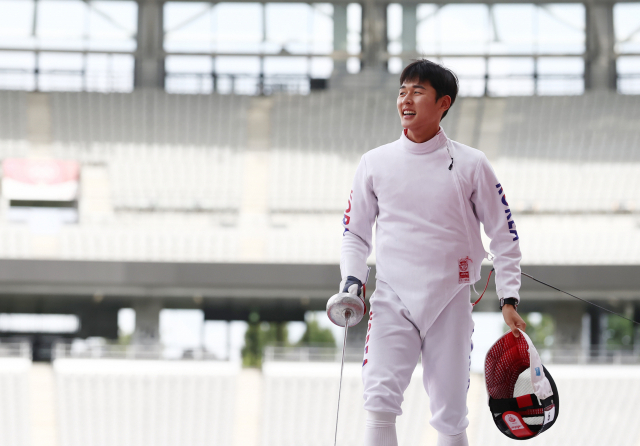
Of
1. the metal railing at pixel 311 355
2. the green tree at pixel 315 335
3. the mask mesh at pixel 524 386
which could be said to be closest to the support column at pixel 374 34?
the green tree at pixel 315 335

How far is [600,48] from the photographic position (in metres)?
16.7

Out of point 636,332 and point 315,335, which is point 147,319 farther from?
point 636,332

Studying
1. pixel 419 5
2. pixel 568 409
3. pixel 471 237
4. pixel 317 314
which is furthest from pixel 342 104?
pixel 471 237

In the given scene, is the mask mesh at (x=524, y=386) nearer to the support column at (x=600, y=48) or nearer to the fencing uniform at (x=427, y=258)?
the fencing uniform at (x=427, y=258)

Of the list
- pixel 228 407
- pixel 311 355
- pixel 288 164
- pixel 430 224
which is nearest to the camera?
pixel 430 224

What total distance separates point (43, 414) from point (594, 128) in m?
14.0

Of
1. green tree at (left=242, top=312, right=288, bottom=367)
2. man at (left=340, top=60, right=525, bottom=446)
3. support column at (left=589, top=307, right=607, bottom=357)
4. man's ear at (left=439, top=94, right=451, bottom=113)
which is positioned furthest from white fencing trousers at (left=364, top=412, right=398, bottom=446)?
support column at (left=589, top=307, right=607, bottom=357)

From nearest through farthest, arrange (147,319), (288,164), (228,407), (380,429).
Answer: (380,429)
(228,407)
(147,319)
(288,164)

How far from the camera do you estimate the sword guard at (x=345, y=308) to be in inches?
78.2

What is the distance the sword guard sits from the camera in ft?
6.51

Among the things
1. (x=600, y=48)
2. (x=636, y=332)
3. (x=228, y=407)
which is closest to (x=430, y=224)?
(x=228, y=407)

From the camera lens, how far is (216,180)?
52.0ft

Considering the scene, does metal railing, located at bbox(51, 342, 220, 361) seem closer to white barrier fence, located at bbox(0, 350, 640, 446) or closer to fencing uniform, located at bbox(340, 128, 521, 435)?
white barrier fence, located at bbox(0, 350, 640, 446)

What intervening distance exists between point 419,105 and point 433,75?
114mm
